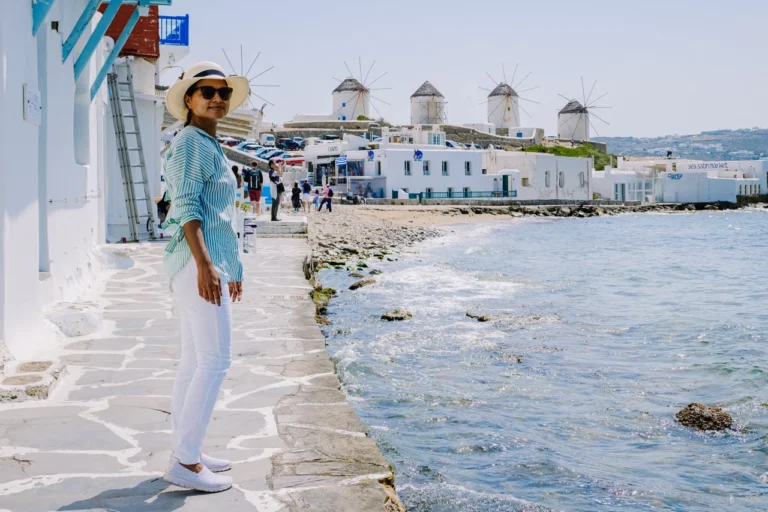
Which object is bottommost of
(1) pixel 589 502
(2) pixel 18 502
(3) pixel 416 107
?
(1) pixel 589 502

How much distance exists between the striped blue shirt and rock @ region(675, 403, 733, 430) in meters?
5.07

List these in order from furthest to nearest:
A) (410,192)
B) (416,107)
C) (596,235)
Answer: (416,107) < (410,192) < (596,235)

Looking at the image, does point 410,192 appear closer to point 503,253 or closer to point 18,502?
point 503,253

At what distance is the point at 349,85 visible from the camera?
3506 inches

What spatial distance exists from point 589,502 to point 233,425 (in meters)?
2.37

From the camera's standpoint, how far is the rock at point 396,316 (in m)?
12.8

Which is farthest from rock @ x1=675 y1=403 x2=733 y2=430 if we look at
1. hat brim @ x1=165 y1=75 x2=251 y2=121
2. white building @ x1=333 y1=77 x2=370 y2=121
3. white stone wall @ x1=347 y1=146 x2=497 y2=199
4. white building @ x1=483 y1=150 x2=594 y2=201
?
white building @ x1=333 y1=77 x2=370 y2=121

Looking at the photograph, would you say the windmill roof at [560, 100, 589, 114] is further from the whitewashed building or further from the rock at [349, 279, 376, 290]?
the whitewashed building

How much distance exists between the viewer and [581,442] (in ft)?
22.5

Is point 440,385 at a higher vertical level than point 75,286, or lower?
lower

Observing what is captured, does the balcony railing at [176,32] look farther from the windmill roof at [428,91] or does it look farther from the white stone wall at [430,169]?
the windmill roof at [428,91]

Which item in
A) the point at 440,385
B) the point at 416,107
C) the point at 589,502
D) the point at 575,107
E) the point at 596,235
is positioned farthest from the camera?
the point at 575,107

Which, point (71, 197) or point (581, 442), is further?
point (71, 197)

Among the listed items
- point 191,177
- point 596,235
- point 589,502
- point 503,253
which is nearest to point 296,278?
point 589,502
